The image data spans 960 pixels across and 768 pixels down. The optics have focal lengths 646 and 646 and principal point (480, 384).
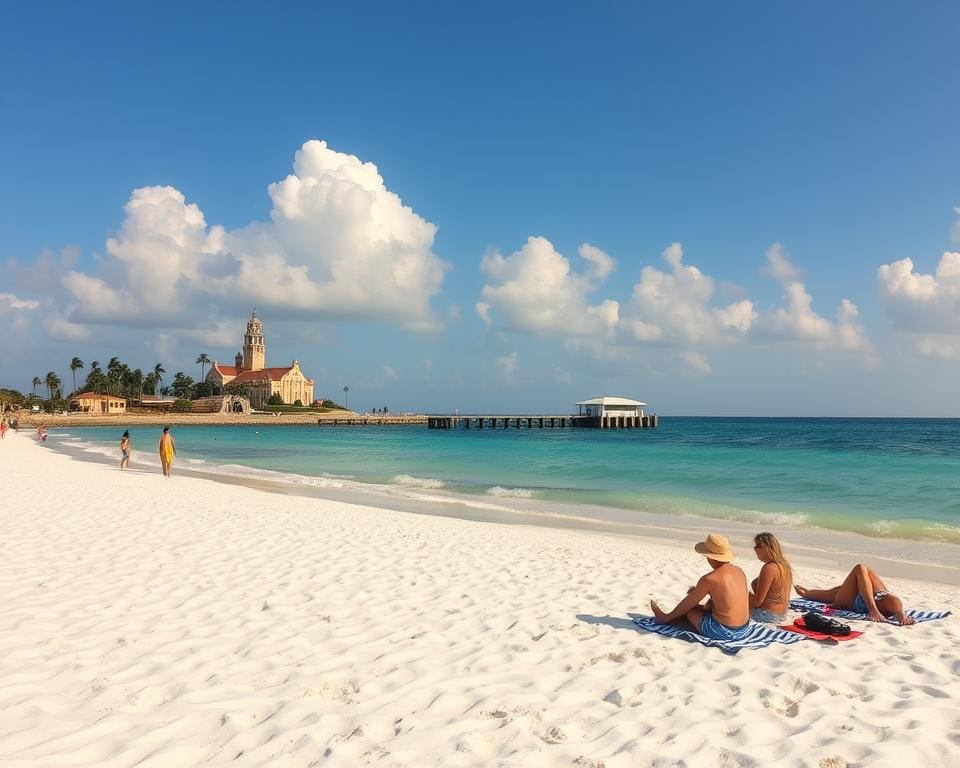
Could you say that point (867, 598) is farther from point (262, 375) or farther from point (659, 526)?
point (262, 375)

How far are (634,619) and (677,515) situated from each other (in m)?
10.8

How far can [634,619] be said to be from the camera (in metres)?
5.94

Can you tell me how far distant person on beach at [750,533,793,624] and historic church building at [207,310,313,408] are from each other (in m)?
131

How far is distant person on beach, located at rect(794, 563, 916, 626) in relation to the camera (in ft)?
19.6

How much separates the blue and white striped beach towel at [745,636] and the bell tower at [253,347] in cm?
14502

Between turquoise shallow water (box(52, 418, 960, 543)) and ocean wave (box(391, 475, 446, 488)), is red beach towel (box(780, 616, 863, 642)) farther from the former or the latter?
ocean wave (box(391, 475, 446, 488))

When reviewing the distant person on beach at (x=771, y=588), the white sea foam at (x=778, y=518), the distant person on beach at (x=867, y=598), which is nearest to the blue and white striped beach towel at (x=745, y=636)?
the distant person on beach at (x=771, y=588)

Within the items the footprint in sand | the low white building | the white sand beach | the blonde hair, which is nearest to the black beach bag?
the white sand beach

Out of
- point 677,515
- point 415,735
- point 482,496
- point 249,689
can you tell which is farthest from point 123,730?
point 482,496

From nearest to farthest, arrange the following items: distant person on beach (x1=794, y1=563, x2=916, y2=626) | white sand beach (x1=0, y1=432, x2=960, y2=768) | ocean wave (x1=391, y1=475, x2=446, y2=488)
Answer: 1. white sand beach (x1=0, y1=432, x2=960, y2=768)
2. distant person on beach (x1=794, y1=563, x2=916, y2=626)
3. ocean wave (x1=391, y1=475, x2=446, y2=488)

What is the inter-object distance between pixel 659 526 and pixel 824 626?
8817 mm

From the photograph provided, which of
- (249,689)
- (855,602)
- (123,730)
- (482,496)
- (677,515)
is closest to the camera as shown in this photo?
(123,730)

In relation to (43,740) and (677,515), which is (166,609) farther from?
(677,515)

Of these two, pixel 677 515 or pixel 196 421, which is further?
pixel 196 421
